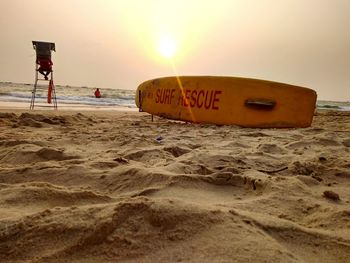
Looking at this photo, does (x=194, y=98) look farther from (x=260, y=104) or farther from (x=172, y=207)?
(x=172, y=207)

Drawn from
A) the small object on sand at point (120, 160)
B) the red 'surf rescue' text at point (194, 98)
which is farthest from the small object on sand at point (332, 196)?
the red 'surf rescue' text at point (194, 98)

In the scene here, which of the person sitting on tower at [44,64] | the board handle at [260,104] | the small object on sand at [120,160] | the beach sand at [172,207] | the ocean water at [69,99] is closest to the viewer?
the beach sand at [172,207]

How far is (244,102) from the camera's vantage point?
4.38 metres

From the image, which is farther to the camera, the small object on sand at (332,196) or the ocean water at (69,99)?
the ocean water at (69,99)

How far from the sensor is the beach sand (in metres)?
0.87

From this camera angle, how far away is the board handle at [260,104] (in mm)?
4246

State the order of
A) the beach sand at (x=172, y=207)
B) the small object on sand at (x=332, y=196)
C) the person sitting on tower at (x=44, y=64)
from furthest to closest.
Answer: the person sitting on tower at (x=44, y=64) → the small object on sand at (x=332, y=196) → the beach sand at (x=172, y=207)

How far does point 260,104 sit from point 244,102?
23 cm

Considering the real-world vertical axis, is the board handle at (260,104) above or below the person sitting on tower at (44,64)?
below

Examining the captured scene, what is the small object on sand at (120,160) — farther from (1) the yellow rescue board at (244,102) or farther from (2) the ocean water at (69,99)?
(2) the ocean water at (69,99)

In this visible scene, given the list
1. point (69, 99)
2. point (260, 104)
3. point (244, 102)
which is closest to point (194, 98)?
point (244, 102)

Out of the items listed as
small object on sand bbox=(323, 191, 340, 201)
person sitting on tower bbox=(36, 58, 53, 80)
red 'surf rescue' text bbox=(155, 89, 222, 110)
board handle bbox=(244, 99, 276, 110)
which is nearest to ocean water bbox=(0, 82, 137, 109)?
person sitting on tower bbox=(36, 58, 53, 80)

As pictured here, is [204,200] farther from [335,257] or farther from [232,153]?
[232,153]

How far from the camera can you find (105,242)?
0.89 meters
